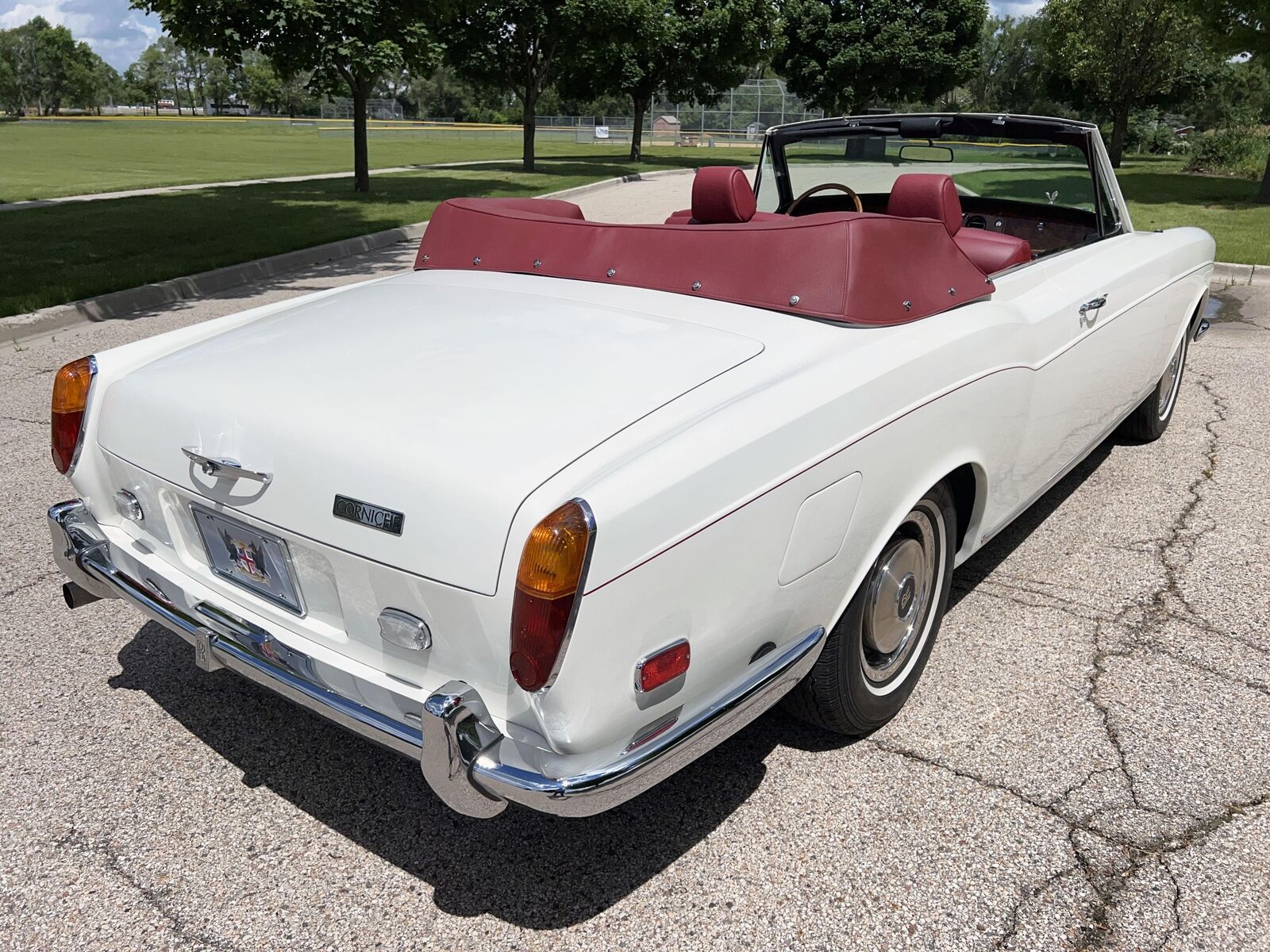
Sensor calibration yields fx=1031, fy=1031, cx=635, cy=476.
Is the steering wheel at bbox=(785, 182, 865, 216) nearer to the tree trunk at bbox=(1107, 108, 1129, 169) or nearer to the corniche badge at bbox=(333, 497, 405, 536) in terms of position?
the corniche badge at bbox=(333, 497, 405, 536)

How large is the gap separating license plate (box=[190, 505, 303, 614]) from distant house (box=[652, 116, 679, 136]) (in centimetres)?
5320

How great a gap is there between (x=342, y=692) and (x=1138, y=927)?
1.76m

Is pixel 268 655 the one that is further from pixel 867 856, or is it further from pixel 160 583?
pixel 867 856

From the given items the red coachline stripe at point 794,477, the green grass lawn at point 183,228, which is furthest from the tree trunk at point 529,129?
the red coachline stripe at point 794,477

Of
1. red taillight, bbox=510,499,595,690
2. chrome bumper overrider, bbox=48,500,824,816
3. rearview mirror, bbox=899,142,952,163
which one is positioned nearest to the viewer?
red taillight, bbox=510,499,595,690

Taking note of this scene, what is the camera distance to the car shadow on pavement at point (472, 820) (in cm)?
234

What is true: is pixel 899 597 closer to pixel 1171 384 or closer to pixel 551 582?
pixel 551 582

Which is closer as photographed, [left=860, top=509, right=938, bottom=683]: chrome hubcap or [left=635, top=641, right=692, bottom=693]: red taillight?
[left=635, top=641, right=692, bottom=693]: red taillight

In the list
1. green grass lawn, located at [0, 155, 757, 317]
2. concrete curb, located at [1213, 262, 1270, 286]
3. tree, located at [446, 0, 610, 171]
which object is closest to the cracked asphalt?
green grass lawn, located at [0, 155, 757, 317]

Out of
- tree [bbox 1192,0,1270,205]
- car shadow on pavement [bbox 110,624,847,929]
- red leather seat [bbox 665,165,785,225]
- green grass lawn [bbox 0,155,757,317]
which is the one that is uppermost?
tree [bbox 1192,0,1270,205]

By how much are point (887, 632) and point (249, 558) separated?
1.62 m

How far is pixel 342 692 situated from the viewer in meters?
2.17

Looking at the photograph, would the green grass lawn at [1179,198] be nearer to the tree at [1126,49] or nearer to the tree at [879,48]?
the tree at [1126,49]

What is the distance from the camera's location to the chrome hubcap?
265 centimetres
